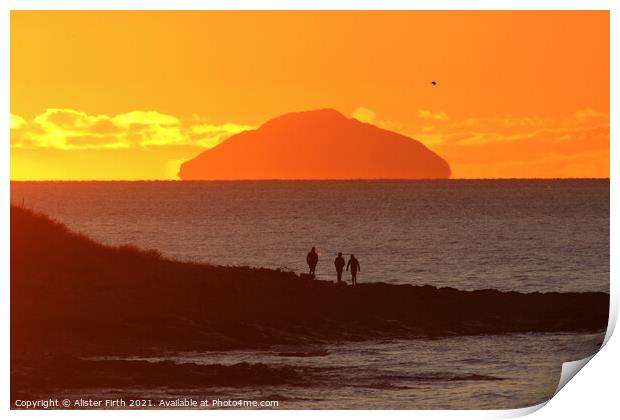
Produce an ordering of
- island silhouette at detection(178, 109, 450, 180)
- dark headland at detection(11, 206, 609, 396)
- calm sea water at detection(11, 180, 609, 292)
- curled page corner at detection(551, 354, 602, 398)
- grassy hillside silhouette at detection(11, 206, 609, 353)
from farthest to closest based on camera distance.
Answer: calm sea water at detection(11, 180, 609, 292) → island silhouette at detection(178, 109, 450, 180) → grassy hillside silhouette at detection(11, 206, 609, 353) → dark headland at detection(11, 206, 609, 396) → curled page corner at detection(551, 354, 602, 398)

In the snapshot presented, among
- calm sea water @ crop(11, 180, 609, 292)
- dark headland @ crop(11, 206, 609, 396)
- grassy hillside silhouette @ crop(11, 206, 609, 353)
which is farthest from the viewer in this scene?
calm sea water @ crop(11, 180, 609, 292)

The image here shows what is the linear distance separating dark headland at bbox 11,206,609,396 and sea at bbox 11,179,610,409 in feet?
1.46

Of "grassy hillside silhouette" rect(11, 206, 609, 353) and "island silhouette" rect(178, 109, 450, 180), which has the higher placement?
"island silhouette" rect(178, 109, 450, 180)

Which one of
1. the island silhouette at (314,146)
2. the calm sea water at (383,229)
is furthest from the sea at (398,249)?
the island silhouette at (314,146)

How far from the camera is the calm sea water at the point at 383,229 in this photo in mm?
32906

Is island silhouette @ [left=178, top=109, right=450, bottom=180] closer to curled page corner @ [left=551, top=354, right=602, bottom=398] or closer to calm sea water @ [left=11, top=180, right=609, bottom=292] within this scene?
calm sea water @ [left=11, top=180, right=609, bottom=292]

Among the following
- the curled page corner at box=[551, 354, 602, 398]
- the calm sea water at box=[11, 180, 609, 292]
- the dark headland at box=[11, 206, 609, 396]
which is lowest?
the curled page corner at box=[551, 354, 602, 398]

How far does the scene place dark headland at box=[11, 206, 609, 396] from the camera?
13.3 metres

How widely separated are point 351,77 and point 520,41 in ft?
26.9

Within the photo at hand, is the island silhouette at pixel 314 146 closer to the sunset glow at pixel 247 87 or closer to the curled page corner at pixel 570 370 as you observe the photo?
the sunset glow at pixel 247 87

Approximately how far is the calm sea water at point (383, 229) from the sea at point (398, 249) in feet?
0.36

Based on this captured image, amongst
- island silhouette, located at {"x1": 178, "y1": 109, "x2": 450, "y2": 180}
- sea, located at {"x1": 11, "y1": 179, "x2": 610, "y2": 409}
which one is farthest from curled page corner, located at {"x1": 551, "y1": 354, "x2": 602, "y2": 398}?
island silhouette, located at {"x1": 178, "y1": 109, "x2": 450, "y2": 180}

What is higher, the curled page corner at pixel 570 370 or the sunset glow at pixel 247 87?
the sunset glow at pixel 247 87

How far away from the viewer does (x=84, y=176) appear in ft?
68.7
